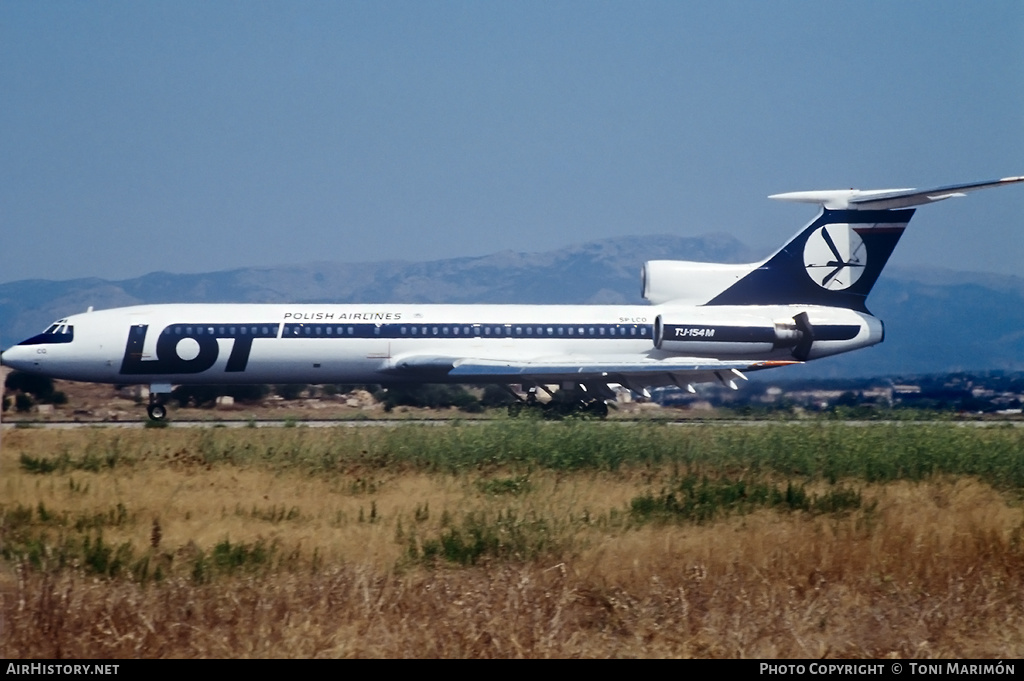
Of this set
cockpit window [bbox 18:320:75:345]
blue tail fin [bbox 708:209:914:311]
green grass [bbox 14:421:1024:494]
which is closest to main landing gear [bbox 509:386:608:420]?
blue tail fin [bbox 708:209:914:311]

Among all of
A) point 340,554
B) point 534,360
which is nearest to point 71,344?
point 534,360

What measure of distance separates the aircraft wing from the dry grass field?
10.5 meters

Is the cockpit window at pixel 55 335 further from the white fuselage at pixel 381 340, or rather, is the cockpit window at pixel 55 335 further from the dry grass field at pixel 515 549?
the dry grass field at pixel 515 549

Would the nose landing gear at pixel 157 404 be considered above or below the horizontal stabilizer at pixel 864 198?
below

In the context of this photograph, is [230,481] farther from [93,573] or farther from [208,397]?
[208,397]

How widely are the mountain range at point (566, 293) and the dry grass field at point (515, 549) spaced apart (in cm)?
234

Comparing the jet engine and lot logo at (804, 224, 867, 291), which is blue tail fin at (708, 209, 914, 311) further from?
the jet engine

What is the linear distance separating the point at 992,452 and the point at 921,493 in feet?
12.8

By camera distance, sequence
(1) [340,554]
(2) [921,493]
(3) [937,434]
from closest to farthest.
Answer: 1. (1) [340,554]
2. (2) [921,493]
3. (3) [937,434]

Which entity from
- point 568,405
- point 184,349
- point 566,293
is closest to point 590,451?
point 568,405

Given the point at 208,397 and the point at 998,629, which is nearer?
the point at 998,629

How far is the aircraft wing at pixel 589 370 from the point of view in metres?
28.3

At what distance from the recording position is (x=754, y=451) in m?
17.1

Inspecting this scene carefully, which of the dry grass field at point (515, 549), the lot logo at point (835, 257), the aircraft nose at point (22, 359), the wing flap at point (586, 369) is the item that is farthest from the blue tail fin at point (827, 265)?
the aircraft nose at point (22, 359)
